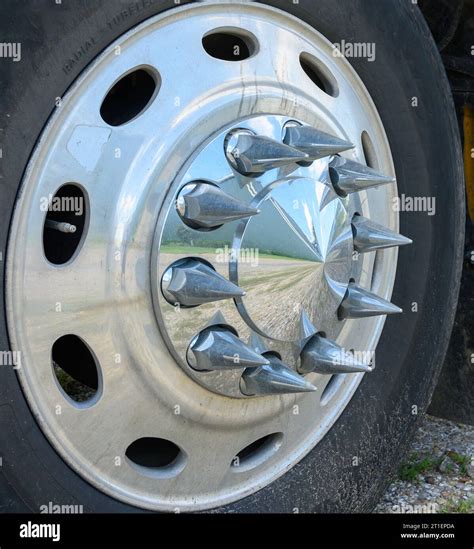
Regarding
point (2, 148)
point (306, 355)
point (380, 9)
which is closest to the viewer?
point (2, 148)

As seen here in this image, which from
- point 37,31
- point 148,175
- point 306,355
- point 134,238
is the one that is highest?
point 37,31

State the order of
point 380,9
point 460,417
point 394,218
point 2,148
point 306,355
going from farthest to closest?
point 460,417
point 394,218
point 380,9
point 306,355
point 2,148

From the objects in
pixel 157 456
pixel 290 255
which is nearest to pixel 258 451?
pixel 157 456

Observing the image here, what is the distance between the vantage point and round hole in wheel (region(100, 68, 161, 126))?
1663 millimetres

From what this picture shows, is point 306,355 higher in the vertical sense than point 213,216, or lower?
lower

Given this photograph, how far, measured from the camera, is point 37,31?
1445 millimetres

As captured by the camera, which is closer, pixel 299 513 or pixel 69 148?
pixel 69 148

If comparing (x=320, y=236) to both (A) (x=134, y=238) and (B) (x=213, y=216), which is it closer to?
(B) (x=213, y=216)

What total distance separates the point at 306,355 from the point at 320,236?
24cm

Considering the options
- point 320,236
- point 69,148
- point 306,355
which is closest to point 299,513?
point 306,355

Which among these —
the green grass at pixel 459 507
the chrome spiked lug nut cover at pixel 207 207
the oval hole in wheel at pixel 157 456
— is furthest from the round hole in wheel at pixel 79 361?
the green grass at pixel 459 507

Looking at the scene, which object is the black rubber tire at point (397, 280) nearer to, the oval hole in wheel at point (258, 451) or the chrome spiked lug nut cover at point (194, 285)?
the oval hole in wheel at point (258, 451)

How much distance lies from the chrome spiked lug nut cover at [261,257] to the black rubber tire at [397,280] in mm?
248

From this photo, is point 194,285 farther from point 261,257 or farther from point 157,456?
point 157,456
